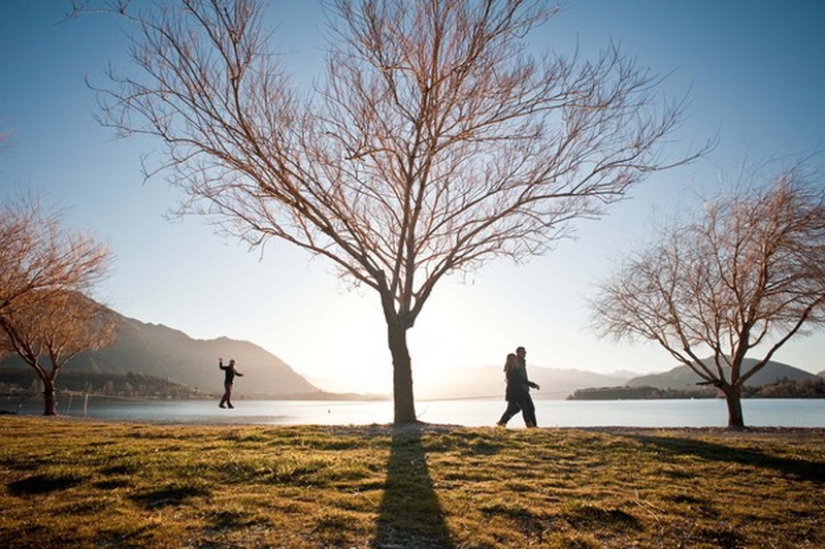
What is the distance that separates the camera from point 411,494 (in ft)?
20.9

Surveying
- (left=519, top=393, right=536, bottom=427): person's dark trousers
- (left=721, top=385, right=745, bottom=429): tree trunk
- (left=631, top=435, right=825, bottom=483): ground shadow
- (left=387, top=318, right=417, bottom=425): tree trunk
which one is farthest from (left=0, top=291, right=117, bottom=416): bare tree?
(left=721, top=385, right=745, bottom=429): tree trunk

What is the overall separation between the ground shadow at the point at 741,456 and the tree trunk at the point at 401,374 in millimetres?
6538

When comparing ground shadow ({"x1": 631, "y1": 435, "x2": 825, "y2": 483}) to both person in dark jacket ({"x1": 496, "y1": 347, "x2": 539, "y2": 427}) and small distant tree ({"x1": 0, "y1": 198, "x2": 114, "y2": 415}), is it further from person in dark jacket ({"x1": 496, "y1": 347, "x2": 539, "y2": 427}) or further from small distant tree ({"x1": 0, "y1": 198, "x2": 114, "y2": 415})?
small distant tree ({"x1": 0, "y1": 198, "x2": 114, "y2": 415})

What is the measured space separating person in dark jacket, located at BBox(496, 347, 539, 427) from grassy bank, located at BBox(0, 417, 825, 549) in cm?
469

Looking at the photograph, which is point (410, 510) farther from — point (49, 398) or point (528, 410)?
point (49, 398)

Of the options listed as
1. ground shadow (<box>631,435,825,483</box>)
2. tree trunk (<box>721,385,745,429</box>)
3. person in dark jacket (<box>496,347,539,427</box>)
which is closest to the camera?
ground shadow (<box>631,435,825,483</box>)

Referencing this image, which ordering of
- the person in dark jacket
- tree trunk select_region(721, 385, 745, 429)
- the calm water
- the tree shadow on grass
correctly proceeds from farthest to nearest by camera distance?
the calm water
tree trunk select_region(721, 385, 745, 429)
the person in dark jacket
the tree shadow on grass

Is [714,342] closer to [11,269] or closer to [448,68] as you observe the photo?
[448,68]

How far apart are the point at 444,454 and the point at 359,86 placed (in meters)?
9.54

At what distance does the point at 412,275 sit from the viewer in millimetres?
16406

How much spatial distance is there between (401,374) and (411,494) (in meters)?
9.16

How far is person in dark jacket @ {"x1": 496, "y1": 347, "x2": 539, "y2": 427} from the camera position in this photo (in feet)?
50.2

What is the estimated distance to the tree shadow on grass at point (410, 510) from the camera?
474 centimetres

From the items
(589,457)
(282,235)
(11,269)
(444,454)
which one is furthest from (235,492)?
(11,269)
